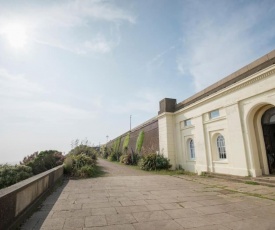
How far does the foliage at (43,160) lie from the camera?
38.7 ft

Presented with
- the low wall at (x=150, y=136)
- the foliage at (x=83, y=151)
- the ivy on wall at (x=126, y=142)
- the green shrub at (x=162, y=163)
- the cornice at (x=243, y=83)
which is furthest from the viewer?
the ivy on wall at (x=126, y=142)

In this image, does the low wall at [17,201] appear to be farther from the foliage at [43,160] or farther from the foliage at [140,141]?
the foliage at [140,141]

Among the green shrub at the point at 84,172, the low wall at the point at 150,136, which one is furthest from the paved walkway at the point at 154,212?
the low wall at the point at 150,136

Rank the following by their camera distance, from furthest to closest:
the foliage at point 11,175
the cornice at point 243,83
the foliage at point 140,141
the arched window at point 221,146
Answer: the foliage at point 140,141 → the arched window at point 221,146 → the cornice at point 243,83 → the foliage at point 11,175

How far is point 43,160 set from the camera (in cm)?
1266

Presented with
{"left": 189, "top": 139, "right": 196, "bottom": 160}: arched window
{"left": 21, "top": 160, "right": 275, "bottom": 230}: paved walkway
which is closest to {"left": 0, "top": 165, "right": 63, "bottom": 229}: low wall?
{"left": 21, "top": 160, "right": 275, "bottom": 230}: paved walkway

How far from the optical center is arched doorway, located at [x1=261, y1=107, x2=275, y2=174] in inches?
368

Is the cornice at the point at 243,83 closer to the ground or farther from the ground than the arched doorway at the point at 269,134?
farther from the ground

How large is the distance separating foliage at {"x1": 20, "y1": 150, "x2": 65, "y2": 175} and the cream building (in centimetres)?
955

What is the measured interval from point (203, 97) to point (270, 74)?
4.73m

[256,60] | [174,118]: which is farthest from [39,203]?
[174,118]

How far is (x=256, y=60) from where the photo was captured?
9.44 metres

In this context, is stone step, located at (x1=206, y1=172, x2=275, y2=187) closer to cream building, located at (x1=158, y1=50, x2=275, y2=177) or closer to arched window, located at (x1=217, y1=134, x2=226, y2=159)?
cream building, located at (x1=158, y1=50, x2=275, y2=177)

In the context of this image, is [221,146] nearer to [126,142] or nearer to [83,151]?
[83,151]
